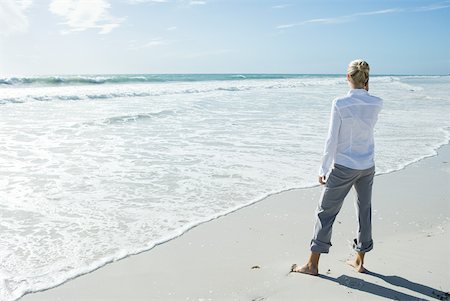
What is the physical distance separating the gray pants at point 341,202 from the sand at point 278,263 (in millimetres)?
312

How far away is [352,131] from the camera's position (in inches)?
129

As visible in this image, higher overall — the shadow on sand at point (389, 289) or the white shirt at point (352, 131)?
the white shirt at point (352, 131)

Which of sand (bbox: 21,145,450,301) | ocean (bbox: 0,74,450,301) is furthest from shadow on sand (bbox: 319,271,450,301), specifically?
ocean (bbox: 0,74,450,301)

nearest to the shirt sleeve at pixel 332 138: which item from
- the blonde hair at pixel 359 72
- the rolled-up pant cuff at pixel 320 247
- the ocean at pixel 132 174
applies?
the blonde hair at pixel 359 72

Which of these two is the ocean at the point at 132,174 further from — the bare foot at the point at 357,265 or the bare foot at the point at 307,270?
the bare foot at the point at 357,265

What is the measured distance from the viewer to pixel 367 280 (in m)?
3.49

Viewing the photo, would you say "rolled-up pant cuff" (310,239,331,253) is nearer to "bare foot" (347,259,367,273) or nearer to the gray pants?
the gray pants

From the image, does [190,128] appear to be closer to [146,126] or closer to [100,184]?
[146,126]

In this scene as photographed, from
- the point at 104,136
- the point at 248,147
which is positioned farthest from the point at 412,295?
the point at 104,136

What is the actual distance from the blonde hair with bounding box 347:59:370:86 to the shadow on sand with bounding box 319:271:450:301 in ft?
5.51

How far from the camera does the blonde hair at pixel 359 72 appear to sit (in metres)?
3.23

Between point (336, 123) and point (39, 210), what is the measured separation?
4.08 m

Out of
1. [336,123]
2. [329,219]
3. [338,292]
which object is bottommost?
[338,292]

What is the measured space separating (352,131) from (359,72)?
0.48 m
